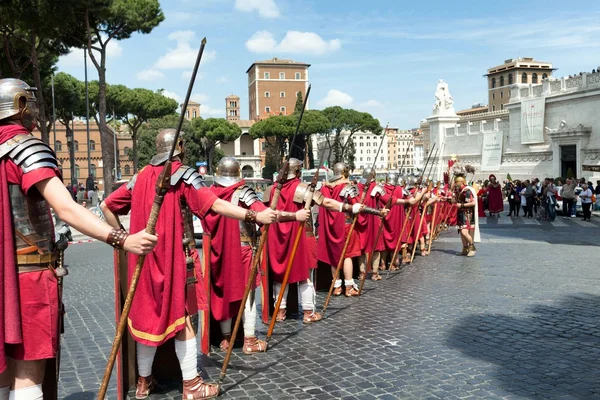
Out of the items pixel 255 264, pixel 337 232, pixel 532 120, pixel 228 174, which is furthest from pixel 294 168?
pixel 532 120

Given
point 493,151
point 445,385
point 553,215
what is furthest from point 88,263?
point 493,151

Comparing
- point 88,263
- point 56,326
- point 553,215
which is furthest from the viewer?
point 553,215

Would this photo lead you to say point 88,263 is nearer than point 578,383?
No

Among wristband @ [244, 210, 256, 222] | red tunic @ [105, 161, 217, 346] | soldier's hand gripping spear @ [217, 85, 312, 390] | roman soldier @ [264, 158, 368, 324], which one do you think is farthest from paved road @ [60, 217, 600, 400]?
wristband @ [244, 210, 256, 222]

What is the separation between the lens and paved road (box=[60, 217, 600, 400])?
4789mm

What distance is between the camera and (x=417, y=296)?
8500 mm

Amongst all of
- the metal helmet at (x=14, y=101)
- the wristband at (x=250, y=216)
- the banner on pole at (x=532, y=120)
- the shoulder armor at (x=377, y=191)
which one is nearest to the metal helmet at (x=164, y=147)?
the wristband at (x=250, y=216)

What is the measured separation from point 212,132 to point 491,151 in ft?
158

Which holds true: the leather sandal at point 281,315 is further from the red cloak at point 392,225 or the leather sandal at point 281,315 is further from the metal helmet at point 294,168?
the red cloak at point 392,225

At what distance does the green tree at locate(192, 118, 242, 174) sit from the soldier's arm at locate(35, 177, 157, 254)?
77439mm

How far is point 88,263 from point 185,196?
9.66m

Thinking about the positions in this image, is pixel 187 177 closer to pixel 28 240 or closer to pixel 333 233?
pixel 28 240

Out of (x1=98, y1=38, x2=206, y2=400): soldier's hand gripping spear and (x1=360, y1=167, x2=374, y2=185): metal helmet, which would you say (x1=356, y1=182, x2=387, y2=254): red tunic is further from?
(x1=98, y1=38, x2=206, y2=400): soldier's hand gripping spear

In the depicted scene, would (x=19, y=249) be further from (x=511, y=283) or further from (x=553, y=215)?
(x=553, y=215)
